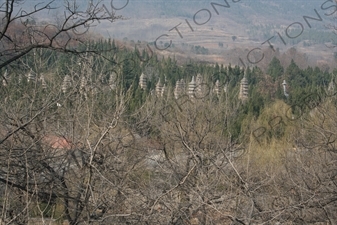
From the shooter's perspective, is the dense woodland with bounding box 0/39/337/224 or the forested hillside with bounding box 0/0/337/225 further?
the dense woodland with bounding box 0/39/337/224

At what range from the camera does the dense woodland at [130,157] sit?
4.45 m

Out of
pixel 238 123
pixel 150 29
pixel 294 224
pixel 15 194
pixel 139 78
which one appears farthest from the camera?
pixel 150 29

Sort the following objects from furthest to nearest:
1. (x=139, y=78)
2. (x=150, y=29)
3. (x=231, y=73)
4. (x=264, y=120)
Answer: (x=150, y=29) → (x=231, y=73) → (x=139, y=78) → (x=264, y=120)

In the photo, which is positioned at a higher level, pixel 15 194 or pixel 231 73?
pixel 15 194

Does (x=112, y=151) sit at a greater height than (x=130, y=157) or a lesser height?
greater

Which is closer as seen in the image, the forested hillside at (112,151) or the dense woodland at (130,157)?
the forested hillside at (112,151)

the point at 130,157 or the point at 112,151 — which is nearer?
the point at 112,151

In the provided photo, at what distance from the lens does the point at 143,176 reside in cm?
851

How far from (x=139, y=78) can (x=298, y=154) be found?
2192 centimetres

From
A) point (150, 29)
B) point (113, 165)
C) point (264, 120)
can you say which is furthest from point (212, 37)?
point (113, 165)

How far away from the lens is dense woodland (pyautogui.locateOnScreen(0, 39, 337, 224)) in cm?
445

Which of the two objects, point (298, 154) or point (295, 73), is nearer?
point (298, 154)

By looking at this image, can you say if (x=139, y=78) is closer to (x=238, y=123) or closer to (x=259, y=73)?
(x=259, y=73)

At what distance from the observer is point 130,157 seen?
8055mm
